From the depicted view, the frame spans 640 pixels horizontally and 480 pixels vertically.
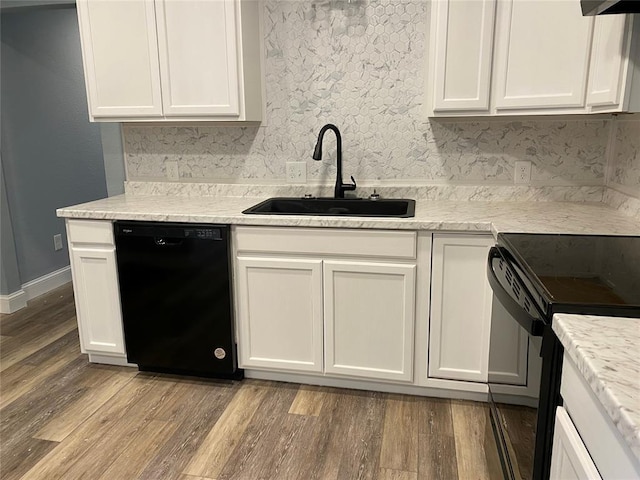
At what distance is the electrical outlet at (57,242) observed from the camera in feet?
13.1

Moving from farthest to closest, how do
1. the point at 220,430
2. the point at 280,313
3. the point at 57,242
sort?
the point at 57,242 → the point at 280,313 → the point at 220,430

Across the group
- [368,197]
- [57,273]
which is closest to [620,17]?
[368,197]

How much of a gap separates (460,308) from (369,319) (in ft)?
1.36

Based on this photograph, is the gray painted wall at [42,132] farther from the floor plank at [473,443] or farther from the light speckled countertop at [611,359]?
the light speckled countertop at [611,359]

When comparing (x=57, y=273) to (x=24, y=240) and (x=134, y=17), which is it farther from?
(x=134, y=17)

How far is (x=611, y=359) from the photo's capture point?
0.87 metres

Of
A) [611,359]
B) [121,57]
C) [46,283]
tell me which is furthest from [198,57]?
[46,283]

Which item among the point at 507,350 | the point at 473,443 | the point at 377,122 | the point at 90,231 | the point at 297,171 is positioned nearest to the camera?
the point at 507,350

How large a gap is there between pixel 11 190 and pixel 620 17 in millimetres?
3825

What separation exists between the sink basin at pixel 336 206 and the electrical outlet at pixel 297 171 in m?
0.12

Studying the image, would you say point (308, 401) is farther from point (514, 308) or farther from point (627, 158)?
point (627, 158)

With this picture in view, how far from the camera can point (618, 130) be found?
2.37m

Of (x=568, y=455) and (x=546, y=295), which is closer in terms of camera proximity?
(x=568, y=455)

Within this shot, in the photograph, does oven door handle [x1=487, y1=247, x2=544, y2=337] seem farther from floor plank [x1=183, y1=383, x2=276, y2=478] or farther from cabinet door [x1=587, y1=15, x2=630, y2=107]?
floor plank [x1=183, y1=383, x2=276, y2=478]
